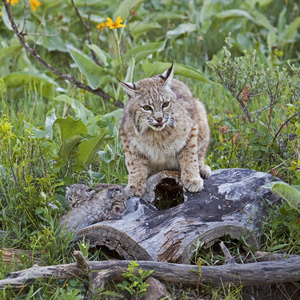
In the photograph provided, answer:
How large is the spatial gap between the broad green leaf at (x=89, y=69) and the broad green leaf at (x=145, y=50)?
37 cm

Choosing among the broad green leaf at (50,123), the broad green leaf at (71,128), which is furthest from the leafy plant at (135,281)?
the broad green leaf at (50,123)

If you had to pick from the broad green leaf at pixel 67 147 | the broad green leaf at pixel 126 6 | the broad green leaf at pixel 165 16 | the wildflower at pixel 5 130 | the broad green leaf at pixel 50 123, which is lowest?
the broad green leaf at pixel 67 147

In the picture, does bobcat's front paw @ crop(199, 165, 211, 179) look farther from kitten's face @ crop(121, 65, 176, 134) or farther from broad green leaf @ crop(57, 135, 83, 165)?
broad green leaf @ crop(57, 135, 83, 165)

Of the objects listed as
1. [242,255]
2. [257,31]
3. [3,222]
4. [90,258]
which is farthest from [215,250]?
[257,31]

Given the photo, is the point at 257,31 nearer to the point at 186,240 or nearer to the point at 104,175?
the point at 104,175

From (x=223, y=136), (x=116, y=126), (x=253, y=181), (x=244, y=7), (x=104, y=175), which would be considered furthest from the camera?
(x=244, y=7)

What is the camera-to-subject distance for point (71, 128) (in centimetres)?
380

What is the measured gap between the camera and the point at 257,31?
25.2ft

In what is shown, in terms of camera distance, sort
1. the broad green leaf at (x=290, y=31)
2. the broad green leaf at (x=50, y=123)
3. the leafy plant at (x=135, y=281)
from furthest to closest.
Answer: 1. the broad green leaf at (x=290, y=31)
2. the broad green leaf at (x=50, y=123)
3. the leafy plant at (x=135, y=281)

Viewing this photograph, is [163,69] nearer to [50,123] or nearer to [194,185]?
[50,123]

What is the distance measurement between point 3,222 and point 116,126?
142cm

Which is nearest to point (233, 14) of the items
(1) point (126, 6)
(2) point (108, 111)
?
(1) point (126, 6)

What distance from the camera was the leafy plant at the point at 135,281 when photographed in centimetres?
273

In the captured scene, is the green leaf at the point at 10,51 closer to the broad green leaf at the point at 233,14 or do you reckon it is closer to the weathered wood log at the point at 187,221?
the broad green leaf at the point at 233,14
